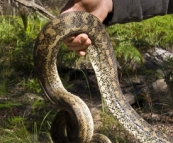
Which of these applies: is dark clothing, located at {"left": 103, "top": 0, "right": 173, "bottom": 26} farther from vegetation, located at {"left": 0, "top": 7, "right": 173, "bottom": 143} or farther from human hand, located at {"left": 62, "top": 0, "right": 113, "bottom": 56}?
vegetation, located at {"left": 0, "top": 7, "right": 173, "bottom": 143}

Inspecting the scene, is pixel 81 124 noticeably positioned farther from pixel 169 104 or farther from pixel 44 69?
pixel 169 104

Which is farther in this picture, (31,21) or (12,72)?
(31,21)

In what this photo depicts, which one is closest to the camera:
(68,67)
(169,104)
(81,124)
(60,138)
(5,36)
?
(81,124)

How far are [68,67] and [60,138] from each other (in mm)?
2514

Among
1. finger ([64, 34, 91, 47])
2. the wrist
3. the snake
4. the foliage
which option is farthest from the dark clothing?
the foliage

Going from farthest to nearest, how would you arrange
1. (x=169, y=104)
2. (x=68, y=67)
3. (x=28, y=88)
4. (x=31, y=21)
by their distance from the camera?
(x=31, y=21) → (x=68, y=67) → (x=28, y=88) → (x=169, y=104)

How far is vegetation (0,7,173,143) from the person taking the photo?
12.5 feet

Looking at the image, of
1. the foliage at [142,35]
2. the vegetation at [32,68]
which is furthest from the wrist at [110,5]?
the foliage at [142,35]

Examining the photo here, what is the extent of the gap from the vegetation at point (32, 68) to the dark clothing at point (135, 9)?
999 millimetres

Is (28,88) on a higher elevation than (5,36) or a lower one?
lower

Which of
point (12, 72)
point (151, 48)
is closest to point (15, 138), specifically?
point (12, 72)

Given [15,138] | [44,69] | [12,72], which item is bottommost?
[15,138]

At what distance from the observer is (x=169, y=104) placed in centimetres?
425

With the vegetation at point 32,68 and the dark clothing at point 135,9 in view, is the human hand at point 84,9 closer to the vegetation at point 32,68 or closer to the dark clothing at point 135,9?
the dark clothing at point 135,9
